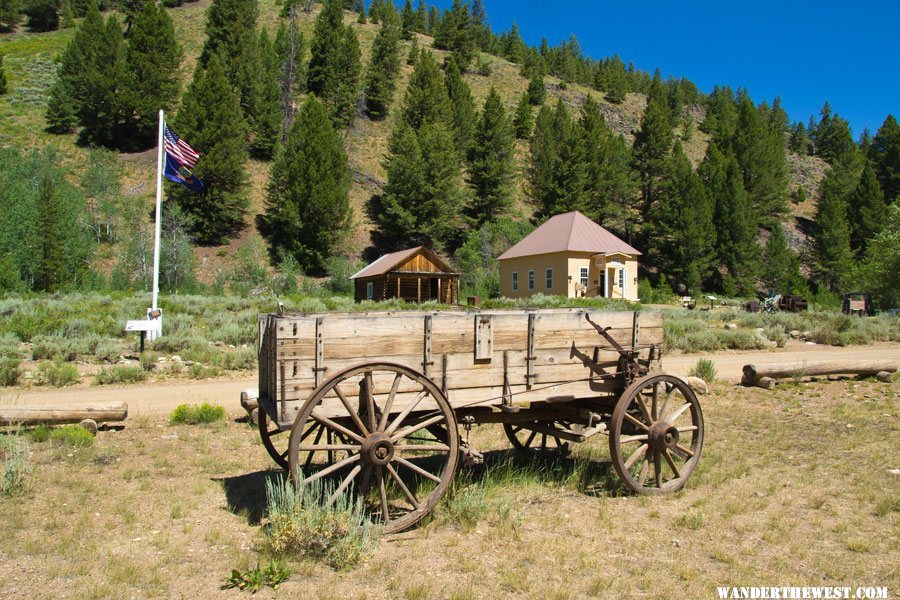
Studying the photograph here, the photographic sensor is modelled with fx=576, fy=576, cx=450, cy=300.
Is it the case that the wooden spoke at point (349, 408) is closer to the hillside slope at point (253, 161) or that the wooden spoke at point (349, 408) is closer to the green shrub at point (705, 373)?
the green shrub at point (705, 373)

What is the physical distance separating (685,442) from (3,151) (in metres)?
56.0

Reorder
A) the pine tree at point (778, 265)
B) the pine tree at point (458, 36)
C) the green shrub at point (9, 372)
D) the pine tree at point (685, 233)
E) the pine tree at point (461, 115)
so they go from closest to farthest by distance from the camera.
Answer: the green shrub at point (9, 372), the pine tree at point (685, 233), the pine tree at point (778, 265), the pine tree at point (461, 115), the pine tree at point (458, 36)

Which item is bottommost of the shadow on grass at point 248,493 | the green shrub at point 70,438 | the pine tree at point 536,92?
the shadow on grass at point 248,493

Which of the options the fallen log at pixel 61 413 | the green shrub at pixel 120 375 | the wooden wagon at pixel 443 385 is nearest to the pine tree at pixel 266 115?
the green shrub at pixel 120 375

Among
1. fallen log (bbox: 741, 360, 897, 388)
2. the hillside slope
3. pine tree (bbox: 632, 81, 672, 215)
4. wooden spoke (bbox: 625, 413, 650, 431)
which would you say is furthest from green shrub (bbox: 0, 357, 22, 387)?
pine tree (bbox: 632, 81, 672, 215)

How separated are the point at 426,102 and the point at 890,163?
60.8 meters

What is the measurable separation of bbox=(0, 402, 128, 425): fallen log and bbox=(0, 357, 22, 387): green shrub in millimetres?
4356

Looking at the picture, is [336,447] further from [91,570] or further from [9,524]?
[9,524]

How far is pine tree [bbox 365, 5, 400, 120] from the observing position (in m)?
74.8

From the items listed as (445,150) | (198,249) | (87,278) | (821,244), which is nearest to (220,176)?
(198,249)

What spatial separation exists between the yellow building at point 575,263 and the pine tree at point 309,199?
1519cm

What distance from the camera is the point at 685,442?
8.33 meters

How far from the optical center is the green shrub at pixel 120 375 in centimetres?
1180

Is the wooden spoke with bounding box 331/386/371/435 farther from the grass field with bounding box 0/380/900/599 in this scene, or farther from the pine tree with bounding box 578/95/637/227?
the pine tree with bounding box 578/95/637/227
